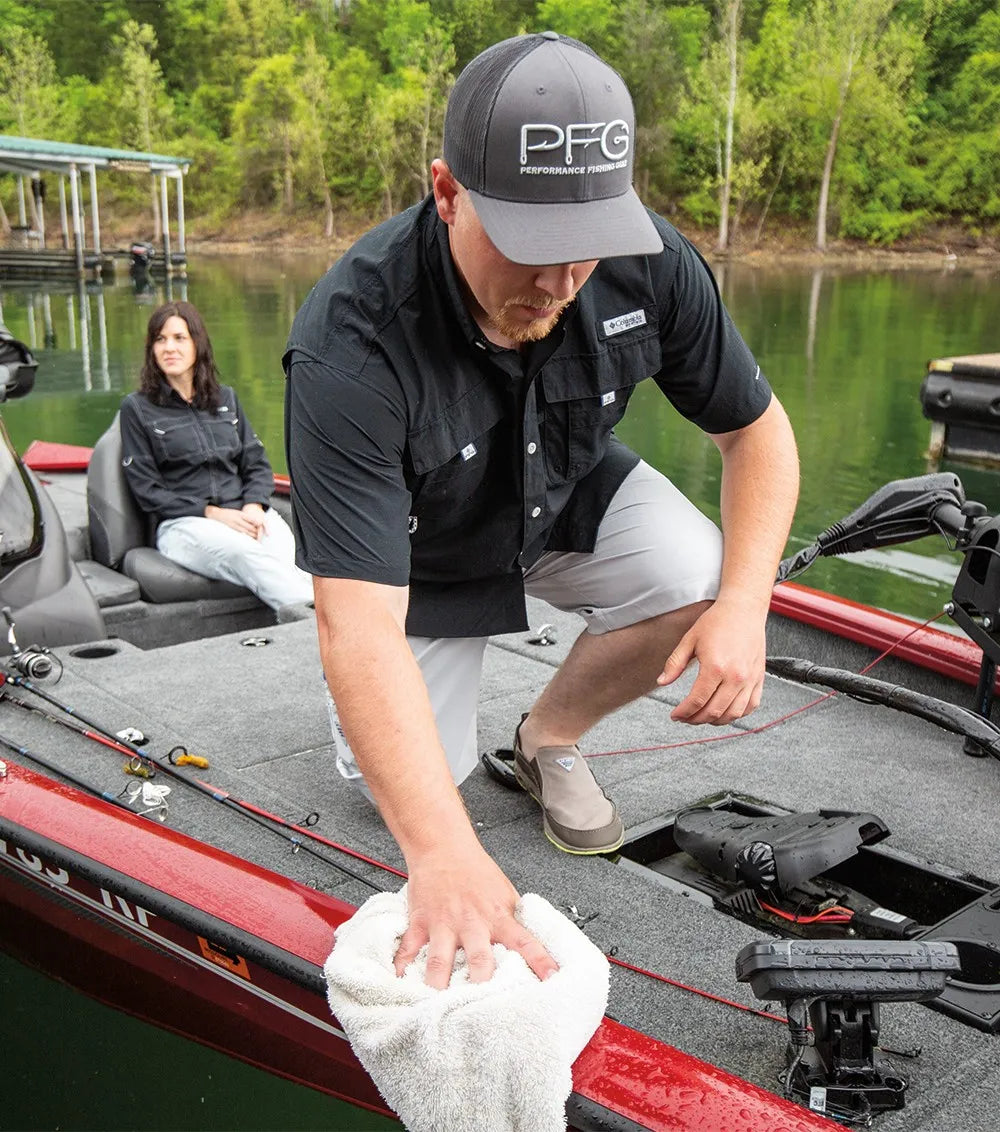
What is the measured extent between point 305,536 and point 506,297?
43 cm

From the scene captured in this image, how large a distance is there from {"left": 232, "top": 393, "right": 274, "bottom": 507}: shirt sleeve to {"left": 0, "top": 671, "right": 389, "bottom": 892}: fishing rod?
1.69m

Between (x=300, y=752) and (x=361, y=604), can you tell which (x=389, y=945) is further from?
(x=300, y=752)

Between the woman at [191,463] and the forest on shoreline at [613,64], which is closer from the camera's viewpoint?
the woman at [191,463]

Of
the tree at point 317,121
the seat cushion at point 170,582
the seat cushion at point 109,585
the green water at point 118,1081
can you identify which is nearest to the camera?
the green water at point 118,1081

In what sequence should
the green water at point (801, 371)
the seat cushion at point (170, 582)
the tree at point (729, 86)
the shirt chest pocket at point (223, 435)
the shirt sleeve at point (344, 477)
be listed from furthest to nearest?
the tree at point (729, 86) → the green water at point (801, 371) → the shirt chest pocket at point (223, 435) → the seat cushion at point (170, 582) → the shirt sleeve at point (344, 477)

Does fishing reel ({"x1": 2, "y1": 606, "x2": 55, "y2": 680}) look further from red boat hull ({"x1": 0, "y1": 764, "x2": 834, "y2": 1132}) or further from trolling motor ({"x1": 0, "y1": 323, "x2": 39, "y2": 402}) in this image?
trolling motor ({"x1": 0, "y1": 323, "x2": 39, "y2": 402})

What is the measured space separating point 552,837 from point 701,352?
950 millimetres

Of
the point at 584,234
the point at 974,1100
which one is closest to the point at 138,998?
the point at 974,1100

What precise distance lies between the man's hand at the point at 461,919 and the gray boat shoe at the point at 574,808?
80 centimetres

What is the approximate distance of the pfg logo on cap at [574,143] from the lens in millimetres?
1524

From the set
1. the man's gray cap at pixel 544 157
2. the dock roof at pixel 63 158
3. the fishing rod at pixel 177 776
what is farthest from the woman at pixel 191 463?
the dock roof at pixel 63 158

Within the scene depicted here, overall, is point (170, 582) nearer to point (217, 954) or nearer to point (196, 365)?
point (196, 365)

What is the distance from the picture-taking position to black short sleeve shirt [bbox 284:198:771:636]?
65.3 inches

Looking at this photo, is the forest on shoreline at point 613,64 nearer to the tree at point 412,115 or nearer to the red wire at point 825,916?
the tree at point 412,115
